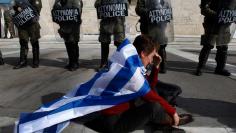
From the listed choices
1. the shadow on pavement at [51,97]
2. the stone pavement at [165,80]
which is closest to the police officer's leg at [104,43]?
the stone pavement at [165,80]

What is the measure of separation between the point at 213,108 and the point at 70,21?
11.0ft

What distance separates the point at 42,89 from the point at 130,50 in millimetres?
3064

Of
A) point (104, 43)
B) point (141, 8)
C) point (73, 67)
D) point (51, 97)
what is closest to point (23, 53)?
point (73, 67)

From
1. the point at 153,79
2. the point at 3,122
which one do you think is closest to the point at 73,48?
the point at 3,122

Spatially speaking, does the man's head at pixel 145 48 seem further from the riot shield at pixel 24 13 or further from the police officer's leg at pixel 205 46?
the riot shield at pixel 24 13

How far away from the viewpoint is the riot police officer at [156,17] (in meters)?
7.31

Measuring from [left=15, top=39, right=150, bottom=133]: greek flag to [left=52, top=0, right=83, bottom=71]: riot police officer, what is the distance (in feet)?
13.1

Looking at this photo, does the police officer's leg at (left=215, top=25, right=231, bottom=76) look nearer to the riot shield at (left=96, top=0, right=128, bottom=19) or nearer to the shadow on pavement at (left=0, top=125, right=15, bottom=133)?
the riot shield at (left=96, top=0, right=128, bottom=19)

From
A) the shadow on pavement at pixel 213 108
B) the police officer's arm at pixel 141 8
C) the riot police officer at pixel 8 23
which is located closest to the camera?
the shadow on pavement at pixel 213 108

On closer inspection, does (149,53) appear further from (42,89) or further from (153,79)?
(42,89)

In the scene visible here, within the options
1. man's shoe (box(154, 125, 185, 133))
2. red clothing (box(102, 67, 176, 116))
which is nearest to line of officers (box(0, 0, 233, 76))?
man's shoe (box(154, 125, 185, 133))

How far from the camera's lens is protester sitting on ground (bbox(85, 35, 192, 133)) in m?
3.94

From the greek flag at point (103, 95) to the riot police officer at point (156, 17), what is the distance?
11.2ft

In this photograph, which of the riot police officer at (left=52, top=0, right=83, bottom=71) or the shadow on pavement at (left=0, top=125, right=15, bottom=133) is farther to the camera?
the riot police officer at (left=52, top=0, right=83, bottom=71)
